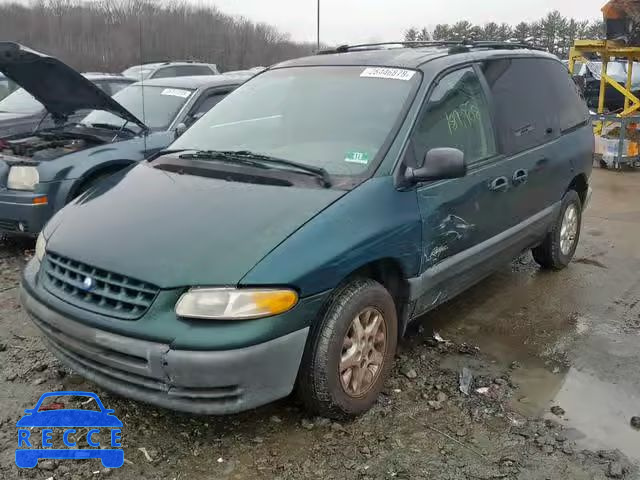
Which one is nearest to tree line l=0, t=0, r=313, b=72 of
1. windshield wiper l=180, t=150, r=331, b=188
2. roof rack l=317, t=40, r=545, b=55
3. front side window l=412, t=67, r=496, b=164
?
A: roof rack l=317, t=40, r=545, b=55

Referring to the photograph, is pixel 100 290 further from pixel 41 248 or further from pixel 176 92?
pixel 176 92

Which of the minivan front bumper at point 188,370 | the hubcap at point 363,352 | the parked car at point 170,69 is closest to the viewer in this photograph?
the minivan front bumper at point 188,370

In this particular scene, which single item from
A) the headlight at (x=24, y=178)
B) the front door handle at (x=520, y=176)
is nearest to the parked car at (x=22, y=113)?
the headlight at (x=24, y=178)

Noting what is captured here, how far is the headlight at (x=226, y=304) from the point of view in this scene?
2.42m

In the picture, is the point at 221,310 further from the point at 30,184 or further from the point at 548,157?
the point at 30,184

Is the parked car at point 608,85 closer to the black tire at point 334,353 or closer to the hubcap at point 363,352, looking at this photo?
the hubcap at point 363,352

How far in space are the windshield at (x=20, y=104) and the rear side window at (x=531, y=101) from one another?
621 centimetres

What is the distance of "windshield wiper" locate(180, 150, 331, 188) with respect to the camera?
306 cm

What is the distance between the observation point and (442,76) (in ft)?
11.6

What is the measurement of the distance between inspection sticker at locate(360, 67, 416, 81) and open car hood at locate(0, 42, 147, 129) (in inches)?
122

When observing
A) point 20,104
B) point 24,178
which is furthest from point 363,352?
point 20,104

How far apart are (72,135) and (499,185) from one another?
13.7ft

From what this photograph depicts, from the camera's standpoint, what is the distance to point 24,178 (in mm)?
5254

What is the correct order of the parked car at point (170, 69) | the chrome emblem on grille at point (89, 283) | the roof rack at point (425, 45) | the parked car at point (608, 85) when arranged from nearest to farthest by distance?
the chrome emblem on grille at point (89, 283)
the roof rack at point (425, 45)
the parked car at point (170, 69)
the parked car at point (608, 85)
